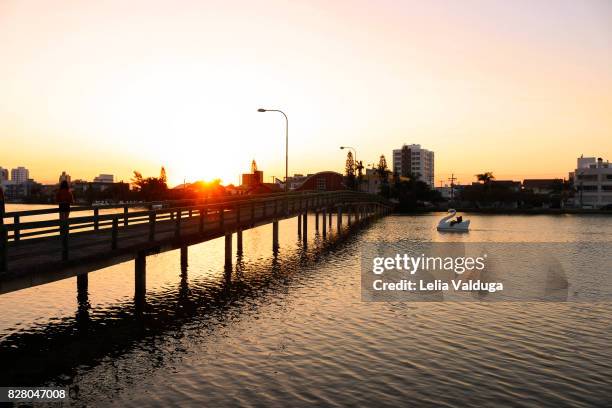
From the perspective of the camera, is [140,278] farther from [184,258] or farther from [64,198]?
[184,258]

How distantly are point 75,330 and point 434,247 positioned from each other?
107 feet

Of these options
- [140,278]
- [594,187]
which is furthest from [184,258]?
[594,187]

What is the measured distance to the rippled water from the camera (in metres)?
11.7

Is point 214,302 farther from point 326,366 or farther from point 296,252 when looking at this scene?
point 296,252

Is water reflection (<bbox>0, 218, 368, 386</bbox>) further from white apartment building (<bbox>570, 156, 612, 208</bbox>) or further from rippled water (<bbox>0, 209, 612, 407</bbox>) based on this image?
white apartment building (<bbox>570, 156, 612, 208</bbox>)

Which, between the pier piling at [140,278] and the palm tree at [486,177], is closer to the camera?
the pier piling at [140,278]

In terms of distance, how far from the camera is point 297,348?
594 inches

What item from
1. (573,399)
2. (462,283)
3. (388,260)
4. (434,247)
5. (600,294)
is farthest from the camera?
(434,247)

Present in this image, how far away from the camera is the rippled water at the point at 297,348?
11734mm

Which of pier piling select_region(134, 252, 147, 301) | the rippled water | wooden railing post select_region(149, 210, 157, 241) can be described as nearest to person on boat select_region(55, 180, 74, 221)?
wooden railing post select_region(149, 210, 157, 241)

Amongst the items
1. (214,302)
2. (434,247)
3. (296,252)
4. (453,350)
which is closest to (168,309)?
(214,302)

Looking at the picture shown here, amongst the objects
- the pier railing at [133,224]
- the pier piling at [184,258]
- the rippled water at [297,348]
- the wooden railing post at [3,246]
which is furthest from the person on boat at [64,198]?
the pier piling at [184,258]

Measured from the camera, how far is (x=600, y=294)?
23.2 meters

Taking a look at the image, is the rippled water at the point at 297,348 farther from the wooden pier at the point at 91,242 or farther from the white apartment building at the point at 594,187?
the white apartment building at the point at 594,187
